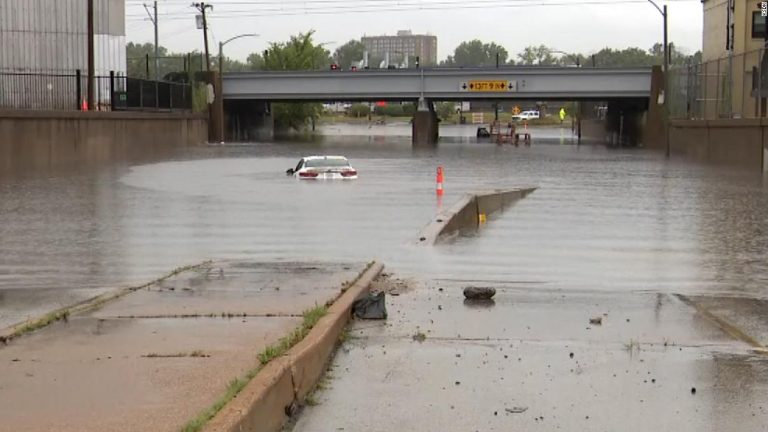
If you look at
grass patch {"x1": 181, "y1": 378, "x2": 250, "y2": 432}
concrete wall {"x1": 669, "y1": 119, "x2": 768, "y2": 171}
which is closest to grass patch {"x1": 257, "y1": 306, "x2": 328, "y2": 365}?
grass patch {"x1": 181, "y1": 378, "x2": 250, "y2": 432}

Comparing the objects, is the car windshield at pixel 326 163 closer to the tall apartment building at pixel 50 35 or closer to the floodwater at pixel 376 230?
the floodwater at pixel 376 230

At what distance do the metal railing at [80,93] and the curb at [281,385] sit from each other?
111 feet

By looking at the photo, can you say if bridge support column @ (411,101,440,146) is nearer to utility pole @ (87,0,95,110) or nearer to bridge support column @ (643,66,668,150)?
bridge support column @ (643,66,668,150)

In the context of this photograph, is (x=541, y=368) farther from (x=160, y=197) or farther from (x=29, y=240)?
(x=160, y=197)

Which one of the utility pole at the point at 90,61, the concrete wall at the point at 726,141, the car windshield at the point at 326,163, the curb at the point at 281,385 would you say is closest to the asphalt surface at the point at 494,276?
the curb at the point at 281,385

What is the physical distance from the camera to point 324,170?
102 ft

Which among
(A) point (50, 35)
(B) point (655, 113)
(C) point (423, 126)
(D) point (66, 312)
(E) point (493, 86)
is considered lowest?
(D) point (66, 312)

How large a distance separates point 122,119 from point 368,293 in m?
39.8

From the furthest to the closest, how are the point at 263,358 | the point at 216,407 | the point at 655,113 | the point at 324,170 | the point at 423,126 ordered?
1. the point at 423,126
2. the point at 655,113
3. the point at 324,170
4. the point at 263,358
5. the point at 216,407

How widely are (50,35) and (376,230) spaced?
126 feet

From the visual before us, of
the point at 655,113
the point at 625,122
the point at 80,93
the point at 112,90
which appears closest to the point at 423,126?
the point at 655,113

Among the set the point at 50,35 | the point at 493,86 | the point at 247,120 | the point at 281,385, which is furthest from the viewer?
the point at 247,120

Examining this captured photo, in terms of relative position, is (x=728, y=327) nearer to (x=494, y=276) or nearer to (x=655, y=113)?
(x=494, y=276)

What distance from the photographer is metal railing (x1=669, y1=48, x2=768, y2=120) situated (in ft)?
131
